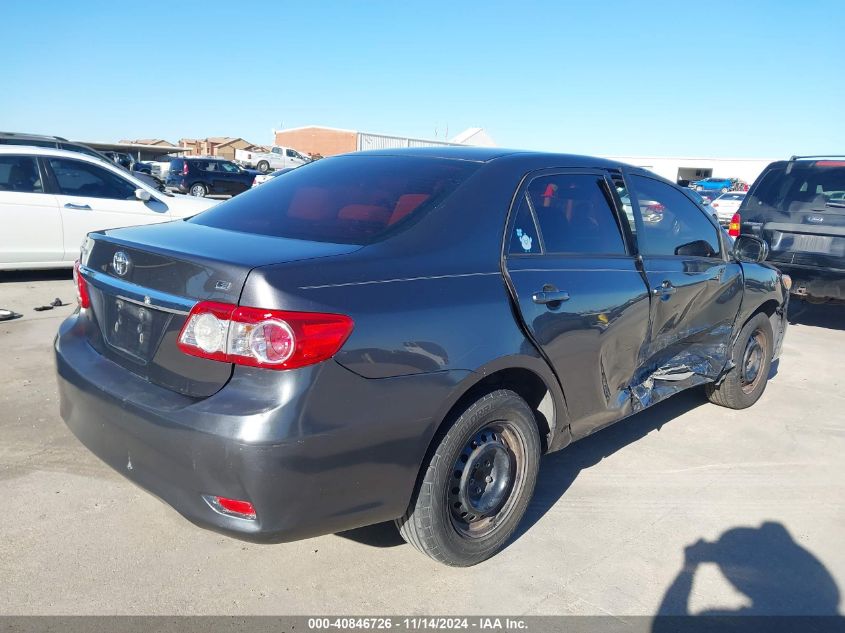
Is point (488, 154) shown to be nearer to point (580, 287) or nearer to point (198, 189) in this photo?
point (580, 287)

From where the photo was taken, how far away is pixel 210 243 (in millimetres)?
2615

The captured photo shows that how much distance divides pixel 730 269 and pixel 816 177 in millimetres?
3775

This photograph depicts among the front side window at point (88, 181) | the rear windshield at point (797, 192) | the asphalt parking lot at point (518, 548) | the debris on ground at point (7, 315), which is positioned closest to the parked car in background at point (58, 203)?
the front side window at point (88, 181)

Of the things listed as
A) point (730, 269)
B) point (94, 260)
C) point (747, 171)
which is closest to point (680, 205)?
point (730, 269)

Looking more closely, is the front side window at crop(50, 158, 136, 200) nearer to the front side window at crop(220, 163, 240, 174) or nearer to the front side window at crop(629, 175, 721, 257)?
the front side window at crop(629, 175, 721, 257)

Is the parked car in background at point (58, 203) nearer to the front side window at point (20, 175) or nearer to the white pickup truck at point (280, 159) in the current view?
the front side window at point (20, 175)

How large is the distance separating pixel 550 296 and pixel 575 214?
0.66 metres

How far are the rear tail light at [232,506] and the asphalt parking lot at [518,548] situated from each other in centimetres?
56

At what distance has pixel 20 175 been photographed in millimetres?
7914

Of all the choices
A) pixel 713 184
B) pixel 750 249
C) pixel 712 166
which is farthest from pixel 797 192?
pixel 712 166

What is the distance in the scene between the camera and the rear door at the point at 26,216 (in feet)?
25.3

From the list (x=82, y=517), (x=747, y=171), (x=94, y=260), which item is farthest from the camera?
(x=747, y=171)

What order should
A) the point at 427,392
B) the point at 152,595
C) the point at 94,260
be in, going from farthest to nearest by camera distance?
the point at 94,260
the point at 152,595
the point at 427,392

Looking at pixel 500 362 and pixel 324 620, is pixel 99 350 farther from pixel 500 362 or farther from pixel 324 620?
pixel 500 362
